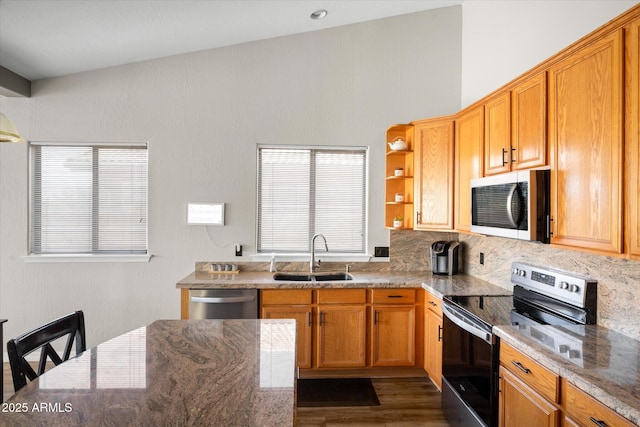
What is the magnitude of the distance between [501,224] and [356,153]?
5.71 feet

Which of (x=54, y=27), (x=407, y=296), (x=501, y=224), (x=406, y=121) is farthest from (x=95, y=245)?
(x=501, y=224)

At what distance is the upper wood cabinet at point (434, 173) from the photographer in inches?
119

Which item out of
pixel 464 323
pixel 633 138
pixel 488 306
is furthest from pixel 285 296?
pixel 633 138

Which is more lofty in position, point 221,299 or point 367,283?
point 367,283

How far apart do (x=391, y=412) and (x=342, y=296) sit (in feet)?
2.99

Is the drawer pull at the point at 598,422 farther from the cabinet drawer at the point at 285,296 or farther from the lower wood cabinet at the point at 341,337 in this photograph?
the cabinet drawer at the point at 285,296

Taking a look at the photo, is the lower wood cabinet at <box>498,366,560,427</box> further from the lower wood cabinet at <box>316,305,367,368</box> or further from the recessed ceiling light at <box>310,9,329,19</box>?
the recessed ceiling light at <box>310,9,329,19</box>

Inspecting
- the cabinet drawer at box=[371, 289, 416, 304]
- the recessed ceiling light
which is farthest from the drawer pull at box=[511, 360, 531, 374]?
the recessed ceiling light

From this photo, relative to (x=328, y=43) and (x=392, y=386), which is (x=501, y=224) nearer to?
(x=392, y=386)

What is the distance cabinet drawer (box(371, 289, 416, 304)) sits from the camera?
9.81ft

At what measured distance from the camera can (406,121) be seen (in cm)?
356

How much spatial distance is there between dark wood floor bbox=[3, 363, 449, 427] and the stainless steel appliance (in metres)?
0.17

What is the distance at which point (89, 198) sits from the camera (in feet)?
11.4

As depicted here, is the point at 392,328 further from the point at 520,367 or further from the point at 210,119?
the point at 210,119
